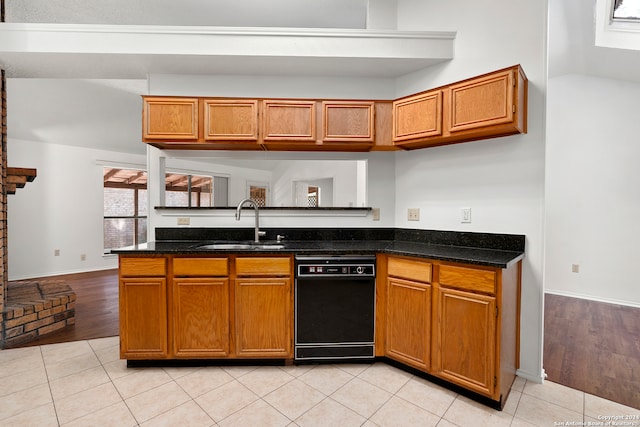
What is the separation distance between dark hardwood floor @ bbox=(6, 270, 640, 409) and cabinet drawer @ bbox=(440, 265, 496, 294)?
3.36 feet

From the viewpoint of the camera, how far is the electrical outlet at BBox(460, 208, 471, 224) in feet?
7.84

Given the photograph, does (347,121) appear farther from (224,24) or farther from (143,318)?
(143,318)

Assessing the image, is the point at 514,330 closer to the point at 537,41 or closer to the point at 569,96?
the point at 537,41

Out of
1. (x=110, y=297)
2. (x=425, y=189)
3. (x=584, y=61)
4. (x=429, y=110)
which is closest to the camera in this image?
(x=429, y=110)

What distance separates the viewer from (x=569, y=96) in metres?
4.04

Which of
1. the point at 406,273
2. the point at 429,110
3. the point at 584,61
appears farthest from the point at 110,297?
the point at 584,61

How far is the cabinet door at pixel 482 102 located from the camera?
1.94m

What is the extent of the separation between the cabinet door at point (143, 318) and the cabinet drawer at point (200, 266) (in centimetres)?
14

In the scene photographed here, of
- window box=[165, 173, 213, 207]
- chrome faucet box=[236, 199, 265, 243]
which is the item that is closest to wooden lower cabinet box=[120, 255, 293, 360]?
chrome faucet box=[236, 199, 265, 243]

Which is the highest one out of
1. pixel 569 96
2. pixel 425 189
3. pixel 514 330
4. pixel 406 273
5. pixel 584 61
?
pixel 584 61

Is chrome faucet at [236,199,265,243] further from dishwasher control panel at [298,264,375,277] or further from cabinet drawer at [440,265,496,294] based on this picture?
cabinet drawer at [440,265,496,294]

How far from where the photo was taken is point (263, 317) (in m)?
2.21

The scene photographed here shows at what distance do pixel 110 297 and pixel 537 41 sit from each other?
5.20 metres

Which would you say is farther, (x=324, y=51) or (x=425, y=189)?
(x=425, y=189)
